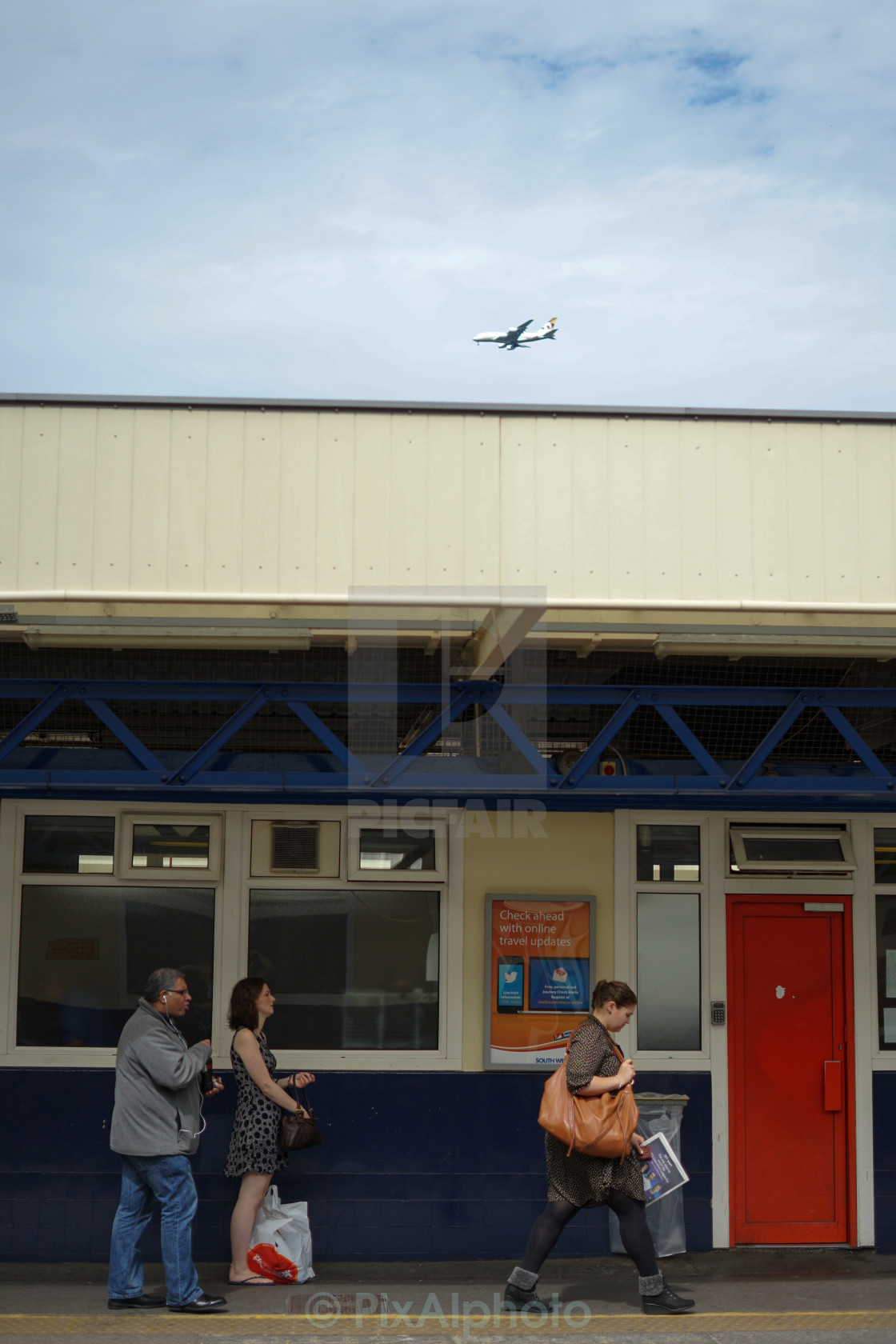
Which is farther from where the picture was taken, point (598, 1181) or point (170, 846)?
point (170, 846)

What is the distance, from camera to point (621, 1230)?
241 inches

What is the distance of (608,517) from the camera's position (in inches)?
251

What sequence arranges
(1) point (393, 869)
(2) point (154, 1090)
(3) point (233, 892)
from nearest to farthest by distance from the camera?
(2) point (154, 1090), (3) point (233, 892), (1) point (393, 869)

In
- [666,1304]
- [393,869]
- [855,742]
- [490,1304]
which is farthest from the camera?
[393,869]

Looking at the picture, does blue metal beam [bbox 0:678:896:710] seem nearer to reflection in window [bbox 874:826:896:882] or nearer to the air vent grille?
the air vent grille

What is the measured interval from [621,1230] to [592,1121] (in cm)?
57

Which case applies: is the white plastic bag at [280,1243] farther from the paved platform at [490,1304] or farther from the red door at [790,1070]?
the red door at [790,1070]

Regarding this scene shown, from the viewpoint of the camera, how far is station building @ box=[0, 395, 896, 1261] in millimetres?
6301

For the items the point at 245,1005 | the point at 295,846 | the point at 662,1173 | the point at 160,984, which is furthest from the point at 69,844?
the point at 662,1173

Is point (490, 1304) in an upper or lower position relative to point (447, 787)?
lower

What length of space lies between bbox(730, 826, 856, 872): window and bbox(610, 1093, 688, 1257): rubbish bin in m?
1.46

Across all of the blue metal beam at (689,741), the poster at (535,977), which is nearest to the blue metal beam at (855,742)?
the blue metal beam at (689,741)

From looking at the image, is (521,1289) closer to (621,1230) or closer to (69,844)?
(621,1230)

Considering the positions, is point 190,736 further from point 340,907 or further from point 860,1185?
point 860,1185
